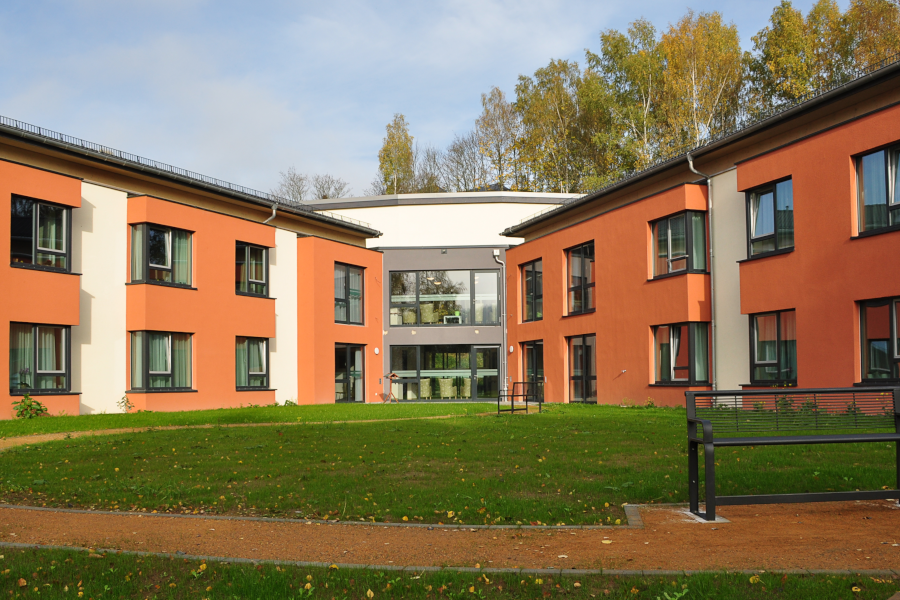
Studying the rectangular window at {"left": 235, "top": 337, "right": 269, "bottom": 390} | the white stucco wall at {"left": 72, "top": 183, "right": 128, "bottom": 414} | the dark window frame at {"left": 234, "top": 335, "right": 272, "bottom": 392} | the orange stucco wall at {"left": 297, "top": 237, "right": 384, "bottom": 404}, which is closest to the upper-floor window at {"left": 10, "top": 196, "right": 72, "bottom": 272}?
the white stucco wall at {"left": 72, "top": 183, "right": 128, "bottom": 414}

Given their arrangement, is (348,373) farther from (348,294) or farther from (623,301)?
(623,301)

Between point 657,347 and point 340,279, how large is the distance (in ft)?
41.3

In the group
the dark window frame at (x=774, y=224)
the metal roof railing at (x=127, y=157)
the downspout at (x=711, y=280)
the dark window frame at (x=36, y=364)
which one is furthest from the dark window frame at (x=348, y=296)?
the dark window frame at (x=774, y=224)

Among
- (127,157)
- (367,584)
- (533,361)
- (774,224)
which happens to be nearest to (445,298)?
(533,361)

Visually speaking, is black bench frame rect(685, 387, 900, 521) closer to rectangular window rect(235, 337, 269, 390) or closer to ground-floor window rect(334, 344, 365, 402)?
rectangular window rect(235, 337, 269, 390)

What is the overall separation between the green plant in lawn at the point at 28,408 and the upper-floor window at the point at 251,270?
25.0 ft

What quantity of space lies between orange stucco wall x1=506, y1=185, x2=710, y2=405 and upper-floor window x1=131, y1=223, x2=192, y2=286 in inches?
470

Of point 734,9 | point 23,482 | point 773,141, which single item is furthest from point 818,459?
point 734,9

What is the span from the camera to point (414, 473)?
8.72m

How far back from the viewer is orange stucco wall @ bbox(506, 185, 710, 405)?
19891mm

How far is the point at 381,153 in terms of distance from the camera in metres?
51.3

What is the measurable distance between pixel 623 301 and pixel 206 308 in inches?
477

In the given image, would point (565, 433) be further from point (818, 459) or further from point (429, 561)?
point (429, 561)

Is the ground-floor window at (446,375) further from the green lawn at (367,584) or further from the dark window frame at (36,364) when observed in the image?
the green lawn at (367,584)
